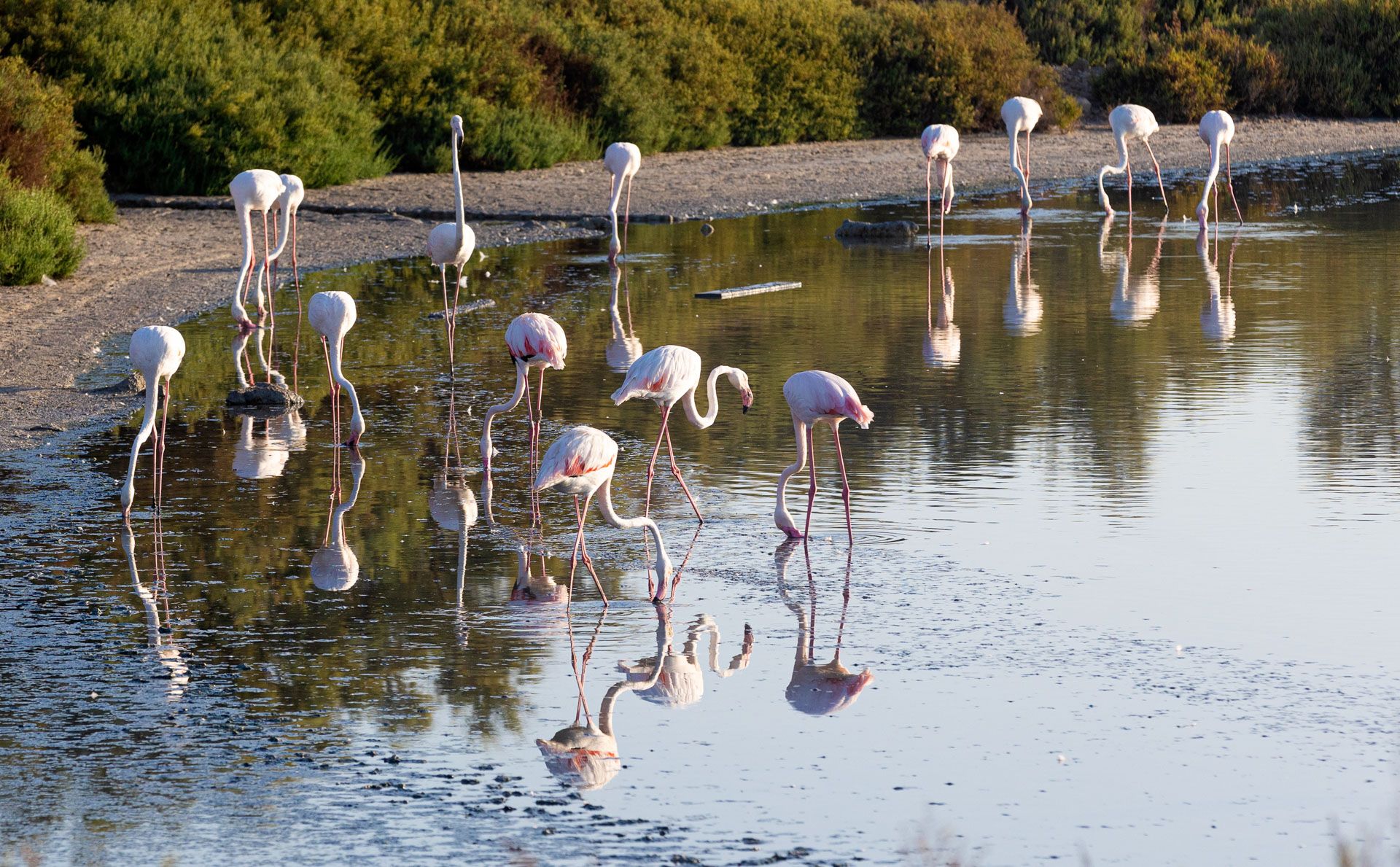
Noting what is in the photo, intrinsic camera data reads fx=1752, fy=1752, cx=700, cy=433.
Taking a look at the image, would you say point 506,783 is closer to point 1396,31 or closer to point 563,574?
point 563,574

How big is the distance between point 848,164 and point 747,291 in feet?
42.8

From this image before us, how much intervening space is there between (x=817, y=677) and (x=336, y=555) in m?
2.36

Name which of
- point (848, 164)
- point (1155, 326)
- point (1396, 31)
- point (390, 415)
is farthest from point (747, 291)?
point (1396, 31)

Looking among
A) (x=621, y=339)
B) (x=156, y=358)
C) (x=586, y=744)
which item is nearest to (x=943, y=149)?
(x=621, y=339)

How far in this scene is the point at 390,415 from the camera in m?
9.97

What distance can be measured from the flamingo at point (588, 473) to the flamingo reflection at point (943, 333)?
16.3 feet

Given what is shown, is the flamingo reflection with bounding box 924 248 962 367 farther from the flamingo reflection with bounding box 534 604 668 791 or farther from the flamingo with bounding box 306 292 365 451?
the flamingo reflection with bounding box 534 604 668 791

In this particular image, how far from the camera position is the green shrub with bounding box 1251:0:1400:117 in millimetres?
36875

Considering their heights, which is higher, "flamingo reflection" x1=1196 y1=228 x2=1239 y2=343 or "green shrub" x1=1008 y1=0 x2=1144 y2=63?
"green shrub" x1=1008 y1=0 x2=1144 y2=63

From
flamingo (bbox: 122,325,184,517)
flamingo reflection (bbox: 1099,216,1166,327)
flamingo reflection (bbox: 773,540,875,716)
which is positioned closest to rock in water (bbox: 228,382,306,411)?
flamingo (bbox: 122,325,184,517)

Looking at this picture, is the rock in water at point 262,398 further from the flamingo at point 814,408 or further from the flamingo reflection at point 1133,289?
the flamingo reflection at point 1133,289

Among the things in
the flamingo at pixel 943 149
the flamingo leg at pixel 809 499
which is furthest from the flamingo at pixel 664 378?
the flamingo at pixel 943 149

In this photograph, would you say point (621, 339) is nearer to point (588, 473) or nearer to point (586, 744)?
point (588, 473)

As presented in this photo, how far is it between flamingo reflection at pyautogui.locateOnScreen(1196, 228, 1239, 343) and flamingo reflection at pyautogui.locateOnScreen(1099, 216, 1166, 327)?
0.39 meters
